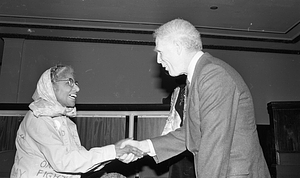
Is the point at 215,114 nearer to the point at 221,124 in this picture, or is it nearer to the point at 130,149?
the point at 221,124

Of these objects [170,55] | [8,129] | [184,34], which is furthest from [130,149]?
[8,129]

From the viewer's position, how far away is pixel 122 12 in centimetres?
601

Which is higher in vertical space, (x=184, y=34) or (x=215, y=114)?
(x=184, y=34)

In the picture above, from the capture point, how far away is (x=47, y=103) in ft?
7.67

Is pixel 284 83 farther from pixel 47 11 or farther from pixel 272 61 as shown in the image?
pixel 47 11

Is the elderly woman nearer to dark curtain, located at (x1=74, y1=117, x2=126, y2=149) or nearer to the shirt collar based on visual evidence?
the shirt collar

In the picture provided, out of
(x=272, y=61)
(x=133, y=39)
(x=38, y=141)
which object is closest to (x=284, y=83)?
(x=272, y=61)

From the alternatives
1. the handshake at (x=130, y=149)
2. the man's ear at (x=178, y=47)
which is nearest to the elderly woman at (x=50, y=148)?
the handshake at (x=130, y=149)

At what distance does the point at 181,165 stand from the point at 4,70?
601 centimetres

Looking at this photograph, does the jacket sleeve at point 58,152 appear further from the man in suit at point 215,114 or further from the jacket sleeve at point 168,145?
the man in suit at point 215,114

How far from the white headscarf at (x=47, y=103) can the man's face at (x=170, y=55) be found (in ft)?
2.96

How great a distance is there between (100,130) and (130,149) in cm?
141

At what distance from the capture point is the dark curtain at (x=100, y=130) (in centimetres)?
379

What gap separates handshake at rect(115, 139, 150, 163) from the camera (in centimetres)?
241
